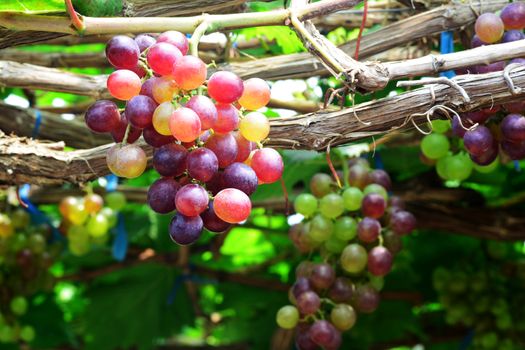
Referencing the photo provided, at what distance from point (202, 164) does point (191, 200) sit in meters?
0.04

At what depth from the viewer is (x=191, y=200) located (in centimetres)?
82

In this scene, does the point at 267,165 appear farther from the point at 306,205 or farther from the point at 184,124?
the point at 306,205

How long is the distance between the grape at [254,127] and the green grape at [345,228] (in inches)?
22.5

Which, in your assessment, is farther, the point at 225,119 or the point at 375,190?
the point at 375,190

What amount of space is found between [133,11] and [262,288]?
1.51 m

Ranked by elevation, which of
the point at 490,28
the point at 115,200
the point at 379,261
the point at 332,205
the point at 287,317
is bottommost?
the point at 287,317

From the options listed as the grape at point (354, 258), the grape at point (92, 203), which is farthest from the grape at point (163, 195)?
the grape at point (92, 203)

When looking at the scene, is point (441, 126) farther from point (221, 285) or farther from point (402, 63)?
point (221, 285)

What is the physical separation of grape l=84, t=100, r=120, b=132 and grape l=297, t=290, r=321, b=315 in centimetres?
58

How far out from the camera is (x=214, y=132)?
862mm

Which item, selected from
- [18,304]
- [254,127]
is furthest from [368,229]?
[18,304]

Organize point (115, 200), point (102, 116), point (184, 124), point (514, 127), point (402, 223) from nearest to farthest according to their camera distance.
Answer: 1. point (184, 124)
2. point (102, 116)
3. point (514, 127)
4. point (402, 223)
5. point (115, 200)

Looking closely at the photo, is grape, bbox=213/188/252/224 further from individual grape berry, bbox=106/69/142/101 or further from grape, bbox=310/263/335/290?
grape, bbox=310/263/335/290

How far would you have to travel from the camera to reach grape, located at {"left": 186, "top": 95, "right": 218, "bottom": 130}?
813 millimetres
